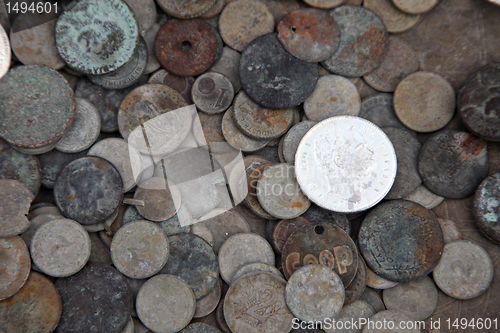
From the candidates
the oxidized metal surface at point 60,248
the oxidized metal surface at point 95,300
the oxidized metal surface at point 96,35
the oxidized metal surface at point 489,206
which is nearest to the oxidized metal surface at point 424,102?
the oxidized metal surface at point 489,206

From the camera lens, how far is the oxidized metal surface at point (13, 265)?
296 cm

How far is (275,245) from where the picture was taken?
3.70 m

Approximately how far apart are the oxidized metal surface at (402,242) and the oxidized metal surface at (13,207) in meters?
3.49

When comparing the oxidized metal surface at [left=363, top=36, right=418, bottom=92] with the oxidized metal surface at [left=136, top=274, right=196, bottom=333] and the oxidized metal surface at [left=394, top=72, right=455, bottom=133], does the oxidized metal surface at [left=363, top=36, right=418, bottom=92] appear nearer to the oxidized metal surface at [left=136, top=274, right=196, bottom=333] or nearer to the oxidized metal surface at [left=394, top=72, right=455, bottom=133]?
the oxidized metal surface at [left=394, top=72, right=455, bottom=133]

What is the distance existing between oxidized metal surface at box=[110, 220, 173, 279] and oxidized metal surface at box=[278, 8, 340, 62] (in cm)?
252

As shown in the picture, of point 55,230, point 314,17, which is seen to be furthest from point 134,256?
point 314,17

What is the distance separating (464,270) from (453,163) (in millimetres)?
1175

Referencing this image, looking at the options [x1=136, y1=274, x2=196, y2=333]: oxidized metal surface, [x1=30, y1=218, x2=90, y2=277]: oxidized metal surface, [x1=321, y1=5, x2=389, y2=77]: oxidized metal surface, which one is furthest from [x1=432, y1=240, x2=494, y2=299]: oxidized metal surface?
[x1=30, y1=218, x2=90, y2=277]: oxidized metal surface

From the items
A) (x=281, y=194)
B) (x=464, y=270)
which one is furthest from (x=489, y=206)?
(x=281, y=194)

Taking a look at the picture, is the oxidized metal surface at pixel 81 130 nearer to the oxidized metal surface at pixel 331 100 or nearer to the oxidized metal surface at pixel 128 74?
the oxidized metal surface at pixel 128 74

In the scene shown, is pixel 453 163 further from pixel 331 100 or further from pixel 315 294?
pixel 315 294

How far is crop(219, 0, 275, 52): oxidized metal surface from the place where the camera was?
150 inches

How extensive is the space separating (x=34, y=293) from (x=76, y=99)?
2.00 m

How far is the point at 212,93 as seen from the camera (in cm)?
378
